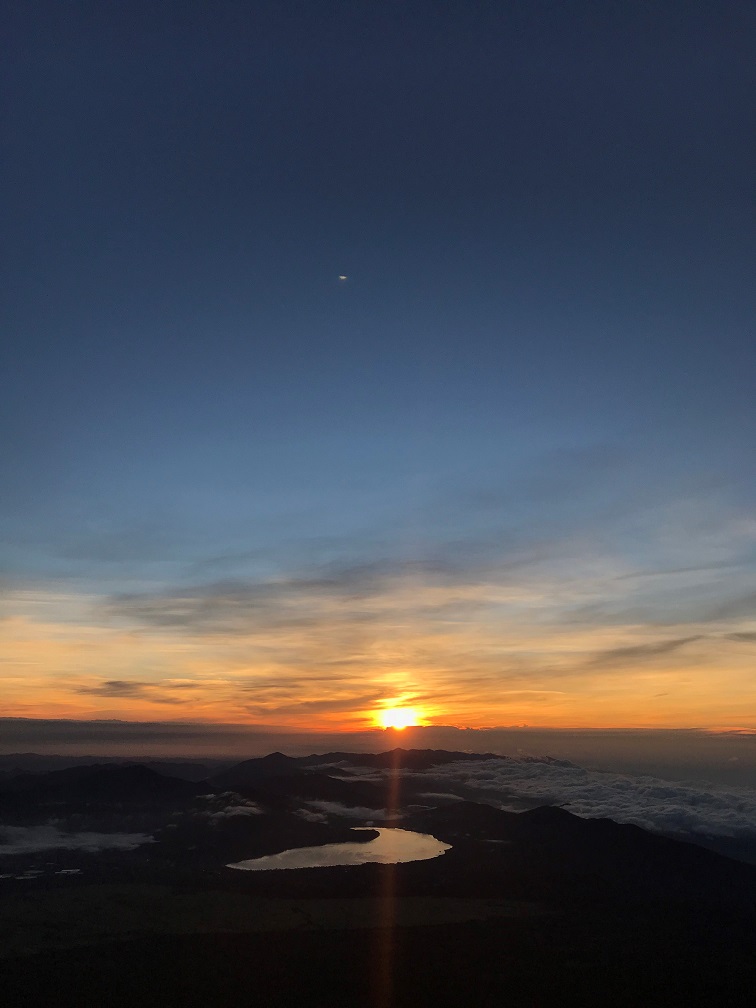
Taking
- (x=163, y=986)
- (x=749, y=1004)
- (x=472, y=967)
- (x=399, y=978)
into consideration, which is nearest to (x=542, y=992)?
(x=472, y=967)

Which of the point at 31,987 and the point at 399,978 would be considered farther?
the point at 399,978

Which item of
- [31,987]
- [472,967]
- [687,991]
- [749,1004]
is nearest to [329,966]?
[472,967]

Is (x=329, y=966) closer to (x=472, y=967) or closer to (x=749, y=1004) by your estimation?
(x=472, y=967)

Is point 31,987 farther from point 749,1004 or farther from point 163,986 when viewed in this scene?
point 749,1004

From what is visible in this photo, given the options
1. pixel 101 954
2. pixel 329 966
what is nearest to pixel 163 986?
pixel 101 954

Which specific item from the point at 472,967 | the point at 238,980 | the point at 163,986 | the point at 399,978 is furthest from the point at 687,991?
the point at 163,986

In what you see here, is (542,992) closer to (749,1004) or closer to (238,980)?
(749,1004)

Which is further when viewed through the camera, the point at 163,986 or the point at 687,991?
the point at 687,991

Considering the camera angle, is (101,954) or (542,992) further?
(101,954)
